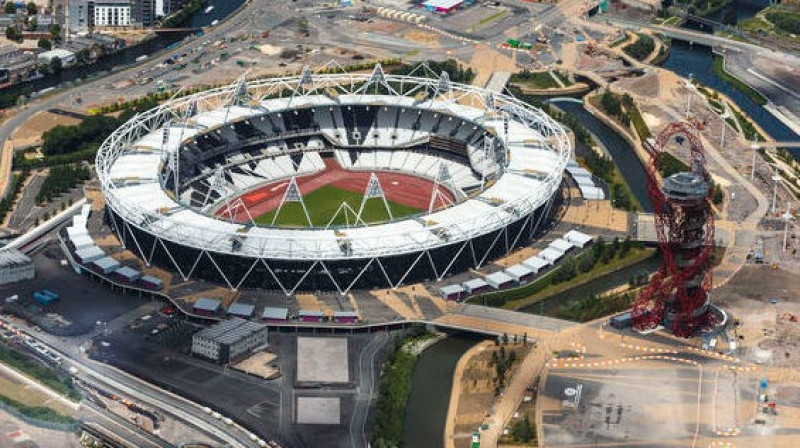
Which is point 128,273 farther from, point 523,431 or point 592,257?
point 592,257

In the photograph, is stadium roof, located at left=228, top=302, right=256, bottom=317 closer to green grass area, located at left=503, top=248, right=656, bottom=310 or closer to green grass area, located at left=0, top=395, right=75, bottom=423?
green grass area, located at left=503, top=248, right=656, bottom=310

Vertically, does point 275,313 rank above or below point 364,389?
above

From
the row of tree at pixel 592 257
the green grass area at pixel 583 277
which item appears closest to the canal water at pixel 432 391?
the green grass area at pixel 583 277

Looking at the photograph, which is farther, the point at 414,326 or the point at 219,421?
the point at 414,326

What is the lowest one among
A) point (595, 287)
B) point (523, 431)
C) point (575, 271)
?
point (523, 431)

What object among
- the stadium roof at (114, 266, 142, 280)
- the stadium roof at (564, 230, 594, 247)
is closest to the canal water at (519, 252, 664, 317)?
the stadium roof at (564, 230, 594, 247)

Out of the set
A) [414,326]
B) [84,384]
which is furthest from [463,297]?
[84,384]

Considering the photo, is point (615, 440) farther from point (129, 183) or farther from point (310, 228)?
point (129, 183)

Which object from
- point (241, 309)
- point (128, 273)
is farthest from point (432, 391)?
point (128, 273)
